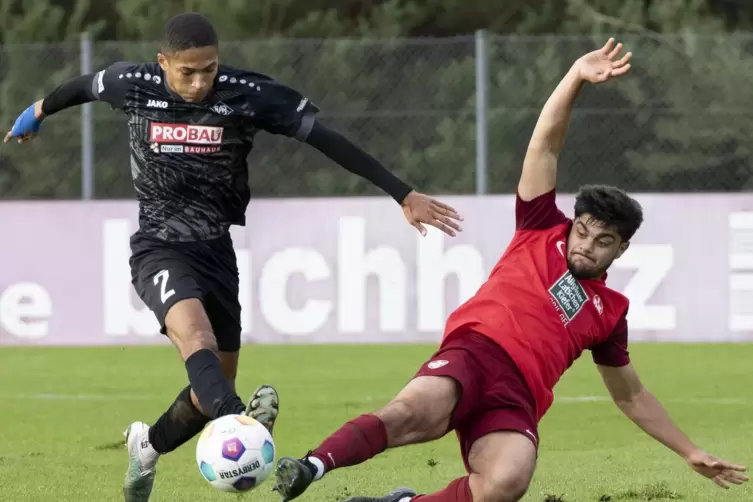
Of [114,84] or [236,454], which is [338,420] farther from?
[236,454]

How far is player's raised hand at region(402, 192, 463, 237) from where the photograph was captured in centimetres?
612

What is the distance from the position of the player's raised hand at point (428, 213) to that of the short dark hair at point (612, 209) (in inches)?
21.2

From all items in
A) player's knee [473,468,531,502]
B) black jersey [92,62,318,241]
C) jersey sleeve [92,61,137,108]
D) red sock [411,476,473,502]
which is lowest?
red sock [411,476,473,502]

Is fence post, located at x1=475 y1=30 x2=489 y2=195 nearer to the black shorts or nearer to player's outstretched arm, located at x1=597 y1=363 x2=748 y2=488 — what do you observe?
the black shorts

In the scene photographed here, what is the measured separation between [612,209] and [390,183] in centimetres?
96

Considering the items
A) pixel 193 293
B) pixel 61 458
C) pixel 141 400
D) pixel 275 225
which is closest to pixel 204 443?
pixel 193 293

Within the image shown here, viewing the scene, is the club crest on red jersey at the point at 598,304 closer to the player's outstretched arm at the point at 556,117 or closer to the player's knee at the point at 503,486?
the player's outstretched arm at the point at 556,117

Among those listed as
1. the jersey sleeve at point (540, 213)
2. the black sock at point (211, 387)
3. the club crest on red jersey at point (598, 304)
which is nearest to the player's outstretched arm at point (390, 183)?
the jersey sleeve at point (540, 213)

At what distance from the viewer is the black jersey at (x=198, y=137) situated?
6.42 metres

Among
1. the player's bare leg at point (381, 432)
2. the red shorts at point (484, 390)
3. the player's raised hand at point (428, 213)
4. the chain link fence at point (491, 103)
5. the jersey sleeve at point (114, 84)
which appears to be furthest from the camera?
the chain link fence at point (491, 103)

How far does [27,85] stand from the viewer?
1530 centimetres

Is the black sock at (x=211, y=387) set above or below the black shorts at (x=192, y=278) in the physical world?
below

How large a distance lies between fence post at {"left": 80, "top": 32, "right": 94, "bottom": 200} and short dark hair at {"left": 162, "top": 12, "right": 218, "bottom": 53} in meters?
8.55

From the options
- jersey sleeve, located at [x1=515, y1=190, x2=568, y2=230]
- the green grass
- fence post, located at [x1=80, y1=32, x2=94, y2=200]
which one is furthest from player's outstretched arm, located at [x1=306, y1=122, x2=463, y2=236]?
fence post, located at [x1=80, y1=32, x2=94, y2=200]
